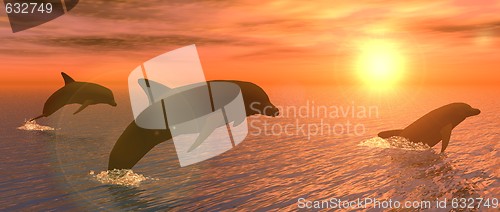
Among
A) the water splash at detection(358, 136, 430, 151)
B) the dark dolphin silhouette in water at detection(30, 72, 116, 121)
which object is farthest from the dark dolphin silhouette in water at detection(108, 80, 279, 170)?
the water splash at detection(358, 136, 430, 151)

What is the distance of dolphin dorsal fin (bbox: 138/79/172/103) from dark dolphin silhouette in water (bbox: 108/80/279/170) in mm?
30

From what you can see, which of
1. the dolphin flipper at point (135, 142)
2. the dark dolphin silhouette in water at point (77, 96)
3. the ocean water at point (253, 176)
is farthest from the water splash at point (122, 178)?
the dark dolphin silhouette in water at point (77, 96)

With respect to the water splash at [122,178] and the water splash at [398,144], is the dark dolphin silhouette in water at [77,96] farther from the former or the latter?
the water splash at [398,144]

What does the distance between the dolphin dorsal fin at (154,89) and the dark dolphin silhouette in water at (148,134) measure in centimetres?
3

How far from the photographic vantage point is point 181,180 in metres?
22.3

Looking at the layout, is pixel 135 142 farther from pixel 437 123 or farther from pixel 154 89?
pixel 437 123

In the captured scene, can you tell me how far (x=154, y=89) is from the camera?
11422 millimetres

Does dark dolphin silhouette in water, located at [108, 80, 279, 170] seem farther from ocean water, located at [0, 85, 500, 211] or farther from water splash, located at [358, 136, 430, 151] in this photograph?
water splash, located at [358, 136, 430, 151]

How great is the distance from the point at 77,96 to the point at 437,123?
98.8 feet

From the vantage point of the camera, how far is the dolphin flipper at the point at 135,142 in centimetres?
1277

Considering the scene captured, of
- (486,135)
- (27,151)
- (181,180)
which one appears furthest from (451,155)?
(27,151)

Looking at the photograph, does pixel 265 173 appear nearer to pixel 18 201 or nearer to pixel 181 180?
pixel 181 180

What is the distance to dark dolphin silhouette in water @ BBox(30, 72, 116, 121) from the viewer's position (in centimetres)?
3471

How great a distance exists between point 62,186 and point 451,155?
26.5 m
